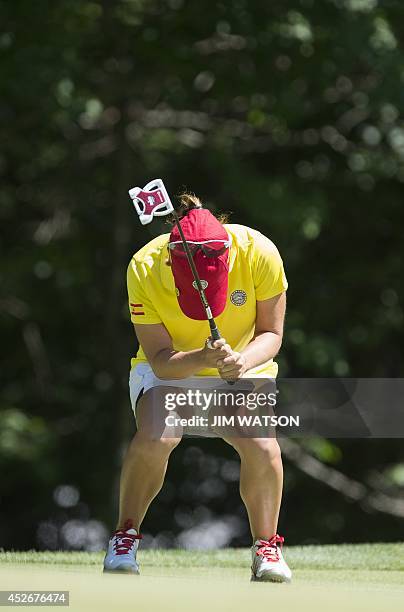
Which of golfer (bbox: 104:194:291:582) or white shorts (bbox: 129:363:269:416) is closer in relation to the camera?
golfer (bbox: 104:194:291:582)

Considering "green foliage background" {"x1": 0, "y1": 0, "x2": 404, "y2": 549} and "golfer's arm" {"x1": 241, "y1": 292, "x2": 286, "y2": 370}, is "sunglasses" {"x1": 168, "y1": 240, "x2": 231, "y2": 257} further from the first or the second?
"green foliage background" {"x1": 0, "y1": 0, "x2": 404, "y2": 549}

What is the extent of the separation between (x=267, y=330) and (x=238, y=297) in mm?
160

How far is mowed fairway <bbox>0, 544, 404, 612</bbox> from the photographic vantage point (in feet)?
12.2

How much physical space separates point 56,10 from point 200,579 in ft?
22.9

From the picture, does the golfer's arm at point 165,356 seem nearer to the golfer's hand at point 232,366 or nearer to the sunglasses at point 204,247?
the golfer's hand at point 232,366

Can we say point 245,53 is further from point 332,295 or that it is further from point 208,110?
point 332,295

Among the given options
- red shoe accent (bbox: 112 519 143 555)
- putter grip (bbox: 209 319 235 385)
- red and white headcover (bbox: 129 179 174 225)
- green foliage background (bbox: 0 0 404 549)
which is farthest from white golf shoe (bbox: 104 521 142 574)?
green foliage background (bbox: 0 0 404 549)

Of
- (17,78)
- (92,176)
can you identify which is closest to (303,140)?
(92,176)

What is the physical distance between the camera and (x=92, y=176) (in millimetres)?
12367

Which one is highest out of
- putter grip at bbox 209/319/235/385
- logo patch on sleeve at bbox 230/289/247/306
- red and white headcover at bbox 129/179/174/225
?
red and white headcover at bbox 129/179/174/225

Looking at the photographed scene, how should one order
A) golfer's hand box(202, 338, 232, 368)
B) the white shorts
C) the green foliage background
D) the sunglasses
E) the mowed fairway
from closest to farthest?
the mowed fairway < golfer's hand box(202, 338, 232, 368) < the sunglasses < the white shorts < the green foliage background

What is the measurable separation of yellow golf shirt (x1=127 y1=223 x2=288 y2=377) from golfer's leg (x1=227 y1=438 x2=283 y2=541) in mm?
264

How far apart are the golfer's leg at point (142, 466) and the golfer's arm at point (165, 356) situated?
0.55ft

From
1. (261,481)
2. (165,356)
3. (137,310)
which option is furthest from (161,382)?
(261,481)
